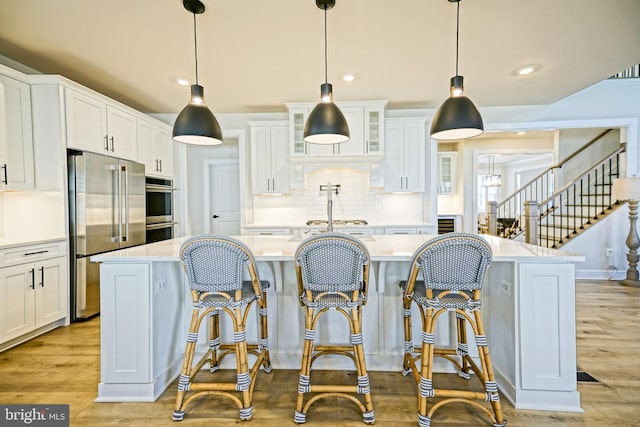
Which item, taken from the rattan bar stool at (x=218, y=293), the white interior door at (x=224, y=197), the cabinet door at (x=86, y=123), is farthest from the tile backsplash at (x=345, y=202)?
the rattan bar stool at (x=218, y=293)

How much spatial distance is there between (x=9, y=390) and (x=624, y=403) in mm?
3843

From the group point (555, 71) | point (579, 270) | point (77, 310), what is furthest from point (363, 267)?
point (579, 270)

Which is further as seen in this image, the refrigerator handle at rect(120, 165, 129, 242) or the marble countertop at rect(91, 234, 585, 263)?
the refrigerator handle at rect(120, 165, 129, 242)

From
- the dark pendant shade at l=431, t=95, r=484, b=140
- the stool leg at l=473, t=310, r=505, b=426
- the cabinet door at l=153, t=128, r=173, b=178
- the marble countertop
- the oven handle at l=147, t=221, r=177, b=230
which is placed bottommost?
the stool leg at l=473, t=310, r=505, b=426

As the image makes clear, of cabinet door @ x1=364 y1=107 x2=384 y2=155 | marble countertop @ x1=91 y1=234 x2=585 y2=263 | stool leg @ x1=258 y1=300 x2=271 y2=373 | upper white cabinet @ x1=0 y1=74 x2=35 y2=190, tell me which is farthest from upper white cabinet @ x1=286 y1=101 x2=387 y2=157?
upper white cabinet @ x1=0 y1=74 x2=35 y2=190

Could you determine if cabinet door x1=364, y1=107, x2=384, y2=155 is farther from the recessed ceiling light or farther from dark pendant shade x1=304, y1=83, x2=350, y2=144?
dark pendant shade x1=304, y1=83, x2=350, y2=144

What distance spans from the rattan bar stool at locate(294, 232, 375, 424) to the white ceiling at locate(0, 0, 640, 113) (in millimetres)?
1785

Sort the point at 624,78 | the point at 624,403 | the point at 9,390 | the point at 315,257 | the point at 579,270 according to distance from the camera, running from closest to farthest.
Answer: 1. the point at 315,257
2. the point at 624,403
3. the point at 9,390
4. the point at 624,78
5. the point at 579,270

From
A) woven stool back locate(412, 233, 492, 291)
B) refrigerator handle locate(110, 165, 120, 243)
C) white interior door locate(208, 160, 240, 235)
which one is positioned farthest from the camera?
white interior door locate(208, 160, 240, 235)

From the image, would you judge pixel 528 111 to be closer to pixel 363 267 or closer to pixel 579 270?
pixel 579 270

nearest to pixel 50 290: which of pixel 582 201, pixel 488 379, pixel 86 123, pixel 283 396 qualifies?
pixel 86 123

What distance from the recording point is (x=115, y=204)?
3.38 metres

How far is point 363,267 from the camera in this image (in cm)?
167

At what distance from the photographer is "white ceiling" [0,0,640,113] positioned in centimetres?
225
